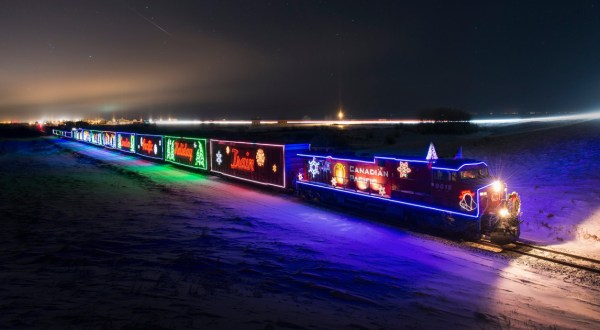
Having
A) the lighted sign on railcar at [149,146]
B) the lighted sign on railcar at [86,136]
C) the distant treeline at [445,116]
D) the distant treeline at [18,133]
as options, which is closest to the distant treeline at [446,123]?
the distant treeline at [445,116]

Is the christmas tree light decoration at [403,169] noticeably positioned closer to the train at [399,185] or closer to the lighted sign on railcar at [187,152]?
the train at [399,185]

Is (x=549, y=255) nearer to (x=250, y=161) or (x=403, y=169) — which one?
(x=403, y=169)

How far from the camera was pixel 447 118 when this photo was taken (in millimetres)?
76062

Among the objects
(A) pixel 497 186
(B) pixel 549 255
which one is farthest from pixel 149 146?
(B) pixel 549 255

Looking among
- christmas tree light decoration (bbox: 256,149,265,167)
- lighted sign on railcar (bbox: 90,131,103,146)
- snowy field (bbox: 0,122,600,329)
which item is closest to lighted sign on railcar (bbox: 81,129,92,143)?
lighted sign on railcar (bbox: 90,131,103,146)

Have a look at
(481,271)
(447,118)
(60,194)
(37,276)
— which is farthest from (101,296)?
(447,118)

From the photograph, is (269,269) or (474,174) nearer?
(269,269)

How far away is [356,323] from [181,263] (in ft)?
16.1

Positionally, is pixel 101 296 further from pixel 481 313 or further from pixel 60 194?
pixel 60 194

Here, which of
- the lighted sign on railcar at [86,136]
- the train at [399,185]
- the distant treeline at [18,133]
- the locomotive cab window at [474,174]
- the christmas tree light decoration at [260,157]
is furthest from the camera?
the distant treeline at [18,133]

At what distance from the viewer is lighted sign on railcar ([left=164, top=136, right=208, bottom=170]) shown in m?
31.4

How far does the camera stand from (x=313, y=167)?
20.9 meters

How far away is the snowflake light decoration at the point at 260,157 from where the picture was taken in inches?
946

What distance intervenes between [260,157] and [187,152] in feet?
38.9
